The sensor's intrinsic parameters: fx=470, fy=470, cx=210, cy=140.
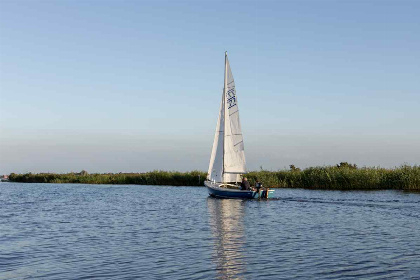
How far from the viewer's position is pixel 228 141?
49.8m

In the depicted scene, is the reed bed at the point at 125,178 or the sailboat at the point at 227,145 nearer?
the sailboat at the point at 227,145

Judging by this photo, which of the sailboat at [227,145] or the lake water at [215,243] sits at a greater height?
the sailboat at [227,145]

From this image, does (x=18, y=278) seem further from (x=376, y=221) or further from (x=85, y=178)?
(x=85, y=178)

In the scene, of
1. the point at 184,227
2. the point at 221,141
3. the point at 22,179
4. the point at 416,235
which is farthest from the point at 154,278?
the point at 22,179

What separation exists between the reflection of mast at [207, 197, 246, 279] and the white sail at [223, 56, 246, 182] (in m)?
6.80

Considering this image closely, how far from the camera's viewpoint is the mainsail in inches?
1951

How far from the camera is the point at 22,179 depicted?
4409 inches

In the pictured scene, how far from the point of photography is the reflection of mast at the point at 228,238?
16.6 metres

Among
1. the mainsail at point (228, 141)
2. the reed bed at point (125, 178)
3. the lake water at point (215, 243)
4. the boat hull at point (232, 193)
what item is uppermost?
the mainsail at point (228, 141)

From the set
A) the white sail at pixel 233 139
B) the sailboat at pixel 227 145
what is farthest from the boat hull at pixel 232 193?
the white sail at pixel 233 139

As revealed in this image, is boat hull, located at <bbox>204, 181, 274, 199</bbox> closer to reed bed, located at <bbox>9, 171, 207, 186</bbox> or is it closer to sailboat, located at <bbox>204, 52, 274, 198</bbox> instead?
sailboat, located at <bbox>204, 52, 274, 198</bbox>

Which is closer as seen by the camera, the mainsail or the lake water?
the lake water

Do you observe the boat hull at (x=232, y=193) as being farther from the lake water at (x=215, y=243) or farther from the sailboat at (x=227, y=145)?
the lake water at (x=215, y=243)

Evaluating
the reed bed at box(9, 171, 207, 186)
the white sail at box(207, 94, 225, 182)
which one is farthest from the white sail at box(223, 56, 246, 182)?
the reed bed at box(9, 171, 207, 186)
